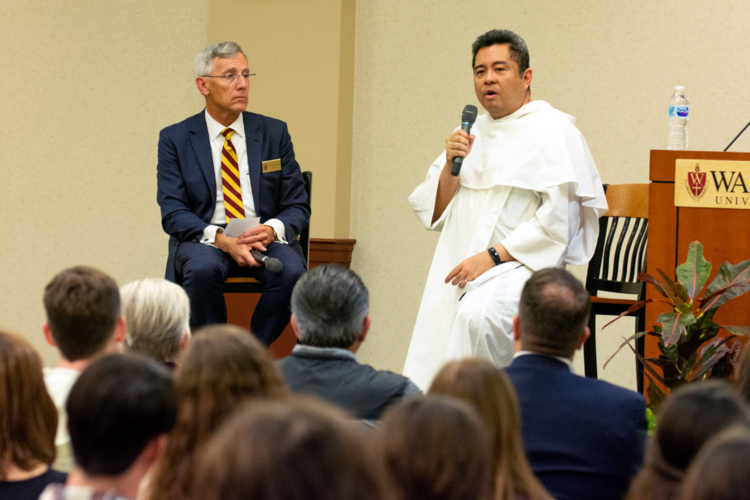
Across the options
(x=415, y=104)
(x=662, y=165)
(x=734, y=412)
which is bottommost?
(x=734, y=412)

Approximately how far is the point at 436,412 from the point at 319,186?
4340 millimetres

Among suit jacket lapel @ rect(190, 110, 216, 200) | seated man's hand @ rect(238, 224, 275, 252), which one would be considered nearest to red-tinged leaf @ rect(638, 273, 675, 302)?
seated man's hand @ rect(238, 224, 275, 252)

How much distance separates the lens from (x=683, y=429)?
1.16 m

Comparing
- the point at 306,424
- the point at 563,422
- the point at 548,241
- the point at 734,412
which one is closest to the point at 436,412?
the point at 306,424

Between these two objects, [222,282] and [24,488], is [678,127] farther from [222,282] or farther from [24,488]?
[24,488]

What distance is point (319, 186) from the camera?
531 cm

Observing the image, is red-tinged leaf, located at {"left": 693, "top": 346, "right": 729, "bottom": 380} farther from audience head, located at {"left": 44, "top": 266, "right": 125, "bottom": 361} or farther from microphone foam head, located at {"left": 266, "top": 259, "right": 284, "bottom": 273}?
audience head, located at {"left": 44, "top": 266, "right": 125, "bottom": 361}

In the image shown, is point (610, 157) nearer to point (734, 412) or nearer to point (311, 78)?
point (311, 78)

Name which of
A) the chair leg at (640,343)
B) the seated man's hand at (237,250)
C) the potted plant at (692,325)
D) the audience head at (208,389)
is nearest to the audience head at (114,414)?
the audience head at (208,389)

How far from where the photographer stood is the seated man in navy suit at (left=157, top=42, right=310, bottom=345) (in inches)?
144

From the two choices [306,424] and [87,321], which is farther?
[87,321]

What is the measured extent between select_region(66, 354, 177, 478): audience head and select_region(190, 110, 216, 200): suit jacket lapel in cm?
267

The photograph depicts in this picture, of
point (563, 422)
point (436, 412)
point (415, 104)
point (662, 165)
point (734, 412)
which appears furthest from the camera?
point (415, 104)

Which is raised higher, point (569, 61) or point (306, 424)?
point (569, 61)
